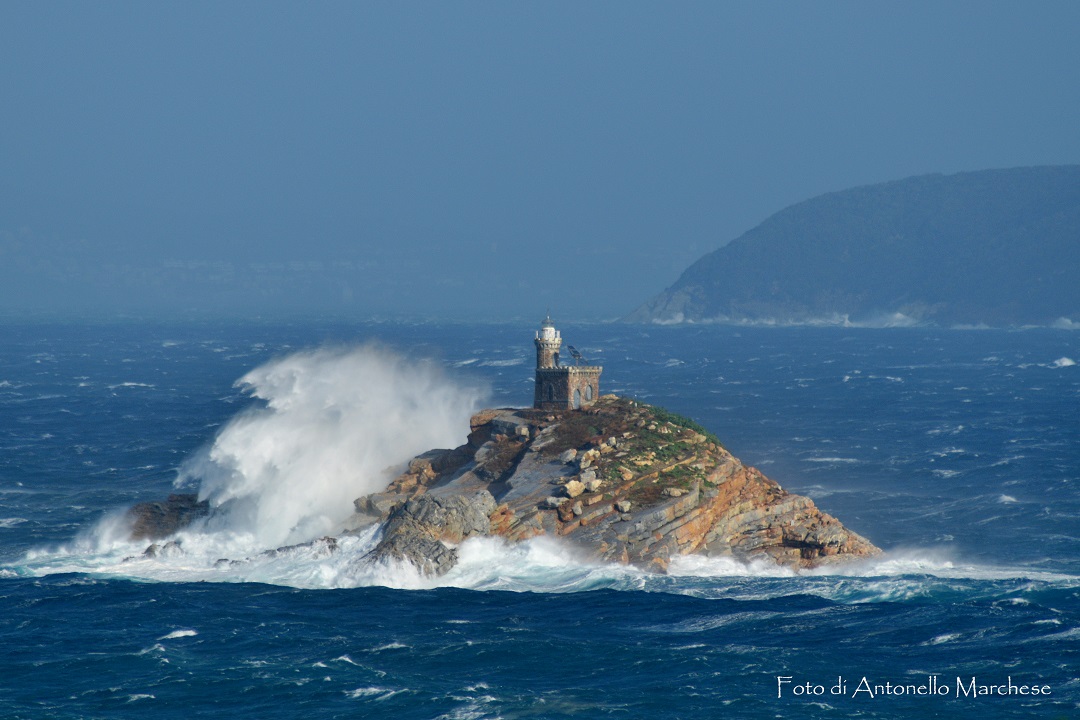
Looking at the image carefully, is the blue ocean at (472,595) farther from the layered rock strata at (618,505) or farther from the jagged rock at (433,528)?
the layered rock strata at (618,505)

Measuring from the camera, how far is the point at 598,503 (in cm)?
7925

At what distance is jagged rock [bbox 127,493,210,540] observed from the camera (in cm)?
8669

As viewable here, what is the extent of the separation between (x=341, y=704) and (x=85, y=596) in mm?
22487

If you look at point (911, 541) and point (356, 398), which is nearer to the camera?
point (911, 541)

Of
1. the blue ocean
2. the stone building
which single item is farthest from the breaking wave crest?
the stone building

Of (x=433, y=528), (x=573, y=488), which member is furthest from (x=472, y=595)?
(x=573, y=488)

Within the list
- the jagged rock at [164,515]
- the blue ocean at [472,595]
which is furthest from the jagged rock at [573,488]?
the jagged rock at [164,515]

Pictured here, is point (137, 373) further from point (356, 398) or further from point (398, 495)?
point (398, 495)

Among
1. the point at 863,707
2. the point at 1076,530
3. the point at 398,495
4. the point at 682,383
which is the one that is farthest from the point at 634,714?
the point at 682,383

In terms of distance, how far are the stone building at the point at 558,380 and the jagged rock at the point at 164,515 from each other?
78.1 ft

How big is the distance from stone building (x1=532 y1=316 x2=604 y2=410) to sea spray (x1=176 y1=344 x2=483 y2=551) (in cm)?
1222

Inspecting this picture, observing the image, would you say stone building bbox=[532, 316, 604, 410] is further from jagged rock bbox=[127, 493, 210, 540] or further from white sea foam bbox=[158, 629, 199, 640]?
white sea foam bbox=[158, 629, 199, 640]

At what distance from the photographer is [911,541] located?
84.9 metres

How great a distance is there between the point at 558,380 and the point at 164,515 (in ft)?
89.5
